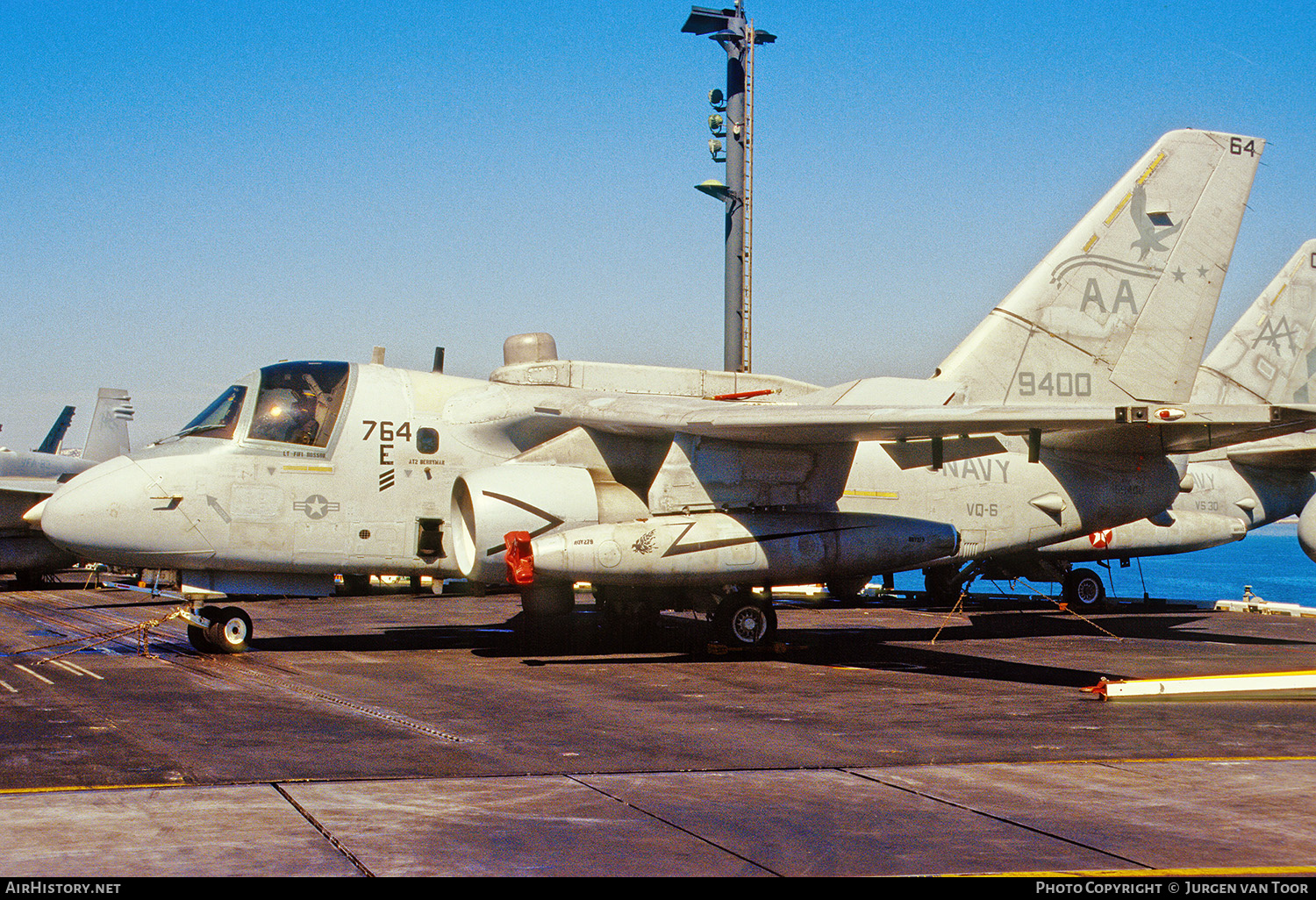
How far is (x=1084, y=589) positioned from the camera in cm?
2652

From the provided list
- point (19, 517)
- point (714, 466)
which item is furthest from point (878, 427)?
point (19, 517)

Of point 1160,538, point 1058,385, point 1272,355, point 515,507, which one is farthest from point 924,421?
point 1272,355

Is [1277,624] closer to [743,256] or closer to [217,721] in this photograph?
[743,256]

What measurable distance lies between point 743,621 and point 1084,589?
14191 mm

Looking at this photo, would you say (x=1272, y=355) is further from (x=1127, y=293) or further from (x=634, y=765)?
(x=634, y=765)

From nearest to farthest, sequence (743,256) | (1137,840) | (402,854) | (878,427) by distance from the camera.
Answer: (402,854) < (1137,840) < (878,427) < (743,256)

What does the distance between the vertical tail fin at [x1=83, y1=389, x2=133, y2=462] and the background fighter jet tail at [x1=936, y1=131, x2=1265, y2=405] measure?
43.3 meters

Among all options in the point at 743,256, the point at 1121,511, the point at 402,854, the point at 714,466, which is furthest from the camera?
the point at 743,256

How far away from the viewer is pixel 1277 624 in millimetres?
21484

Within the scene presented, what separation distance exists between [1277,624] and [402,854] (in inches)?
799

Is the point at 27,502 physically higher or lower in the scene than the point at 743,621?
higher

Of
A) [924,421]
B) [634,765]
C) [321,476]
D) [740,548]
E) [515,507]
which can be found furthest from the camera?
[321,476]

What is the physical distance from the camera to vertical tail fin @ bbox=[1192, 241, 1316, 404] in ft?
88.7

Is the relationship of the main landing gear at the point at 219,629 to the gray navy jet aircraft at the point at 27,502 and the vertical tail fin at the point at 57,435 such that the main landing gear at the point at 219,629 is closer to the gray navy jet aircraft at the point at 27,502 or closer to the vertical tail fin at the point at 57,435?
the gray navy jet aircraft at the point at 27,502
